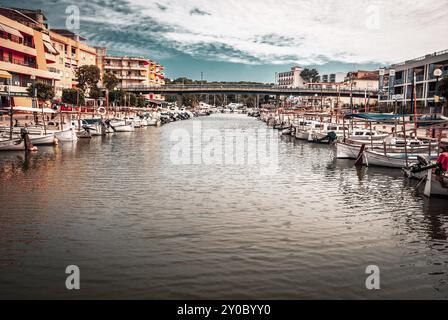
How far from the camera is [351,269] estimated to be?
12.1 metres

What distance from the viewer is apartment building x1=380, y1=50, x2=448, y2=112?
2867 inches

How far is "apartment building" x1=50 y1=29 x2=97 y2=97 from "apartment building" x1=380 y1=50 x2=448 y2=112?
6391cm

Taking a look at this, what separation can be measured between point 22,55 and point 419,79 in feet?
226

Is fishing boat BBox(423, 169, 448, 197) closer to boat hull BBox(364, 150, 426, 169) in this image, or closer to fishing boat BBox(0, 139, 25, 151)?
boat hull BBox(364, 150, 426, 169)

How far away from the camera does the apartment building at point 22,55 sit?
201ft

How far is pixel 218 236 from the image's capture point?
14.8 metres

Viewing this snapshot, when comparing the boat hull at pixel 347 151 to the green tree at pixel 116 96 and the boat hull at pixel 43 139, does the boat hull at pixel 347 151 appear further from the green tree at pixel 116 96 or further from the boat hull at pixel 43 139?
the green tree at pixel 116 96

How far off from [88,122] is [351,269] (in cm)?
5361

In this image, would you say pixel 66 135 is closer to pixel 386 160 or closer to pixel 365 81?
pixel 386 160

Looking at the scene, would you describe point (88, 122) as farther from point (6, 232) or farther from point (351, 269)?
point (351, 269)

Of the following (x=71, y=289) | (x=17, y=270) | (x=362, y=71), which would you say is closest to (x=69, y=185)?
(x=17, y=270)

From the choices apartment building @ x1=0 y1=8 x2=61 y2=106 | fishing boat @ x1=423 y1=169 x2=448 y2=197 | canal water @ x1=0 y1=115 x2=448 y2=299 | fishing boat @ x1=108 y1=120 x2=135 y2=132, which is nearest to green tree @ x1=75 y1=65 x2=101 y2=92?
apartment building @ x1=0 y1=8 x2=61 y2=106

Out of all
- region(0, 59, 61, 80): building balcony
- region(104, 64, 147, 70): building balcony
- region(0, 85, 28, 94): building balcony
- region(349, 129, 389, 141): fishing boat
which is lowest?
region(349, 129, 389, 141): fishing boat

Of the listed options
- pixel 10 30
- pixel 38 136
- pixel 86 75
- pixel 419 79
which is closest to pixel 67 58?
pixel 86 75
